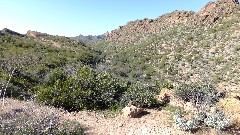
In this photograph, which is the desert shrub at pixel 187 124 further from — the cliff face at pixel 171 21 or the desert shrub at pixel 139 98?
the cliff face at pixel 171 21

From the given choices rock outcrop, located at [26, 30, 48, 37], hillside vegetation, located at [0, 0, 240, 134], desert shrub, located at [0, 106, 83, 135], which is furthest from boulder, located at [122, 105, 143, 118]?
rock outcrop, located at [26, 30, 48, 37]

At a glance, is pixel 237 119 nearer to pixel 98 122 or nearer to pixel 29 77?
pixel 98 122

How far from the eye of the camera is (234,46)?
36.7 metres

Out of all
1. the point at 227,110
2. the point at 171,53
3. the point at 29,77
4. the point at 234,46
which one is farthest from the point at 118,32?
the point at 227,110

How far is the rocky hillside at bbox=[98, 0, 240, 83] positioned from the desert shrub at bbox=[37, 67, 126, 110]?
13.6 metres

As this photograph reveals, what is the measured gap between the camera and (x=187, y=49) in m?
42.3

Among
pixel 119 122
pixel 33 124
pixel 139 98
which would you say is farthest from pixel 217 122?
pixel 33 124

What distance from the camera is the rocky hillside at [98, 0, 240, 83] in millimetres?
33375

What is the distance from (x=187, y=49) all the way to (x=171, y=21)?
56.6ft

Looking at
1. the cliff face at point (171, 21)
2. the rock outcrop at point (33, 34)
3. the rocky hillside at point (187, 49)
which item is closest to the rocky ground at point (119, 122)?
the rocky hillside at point (187, 49)

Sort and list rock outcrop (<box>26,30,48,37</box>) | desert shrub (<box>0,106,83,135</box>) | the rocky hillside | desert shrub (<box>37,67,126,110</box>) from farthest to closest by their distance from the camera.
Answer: rock outcrop (<box>26,30,48,37</box>)
the rocky hillside
desert shrub (<box>37,67,126,110</box>)
desert shrub (<box>0,106,83,135</box>)

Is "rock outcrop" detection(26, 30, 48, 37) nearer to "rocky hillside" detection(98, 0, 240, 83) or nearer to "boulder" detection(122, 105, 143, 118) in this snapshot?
"rocky hillside" detection(98, 0, 240, 83)

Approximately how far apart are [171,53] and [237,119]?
29.7m

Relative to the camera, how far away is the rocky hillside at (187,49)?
33375 mm
